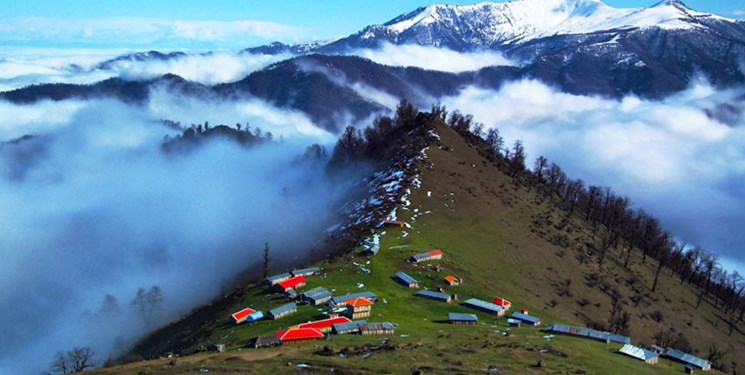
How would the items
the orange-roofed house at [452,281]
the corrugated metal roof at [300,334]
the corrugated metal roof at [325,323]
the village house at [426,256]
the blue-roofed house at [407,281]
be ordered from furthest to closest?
the village house at [426,256] < the orange-roofed house at [452,281] < the blue-roofed house at [407,281] < the corrugated metal roof at [325,323] < the corrugated metal roof at [300,334]

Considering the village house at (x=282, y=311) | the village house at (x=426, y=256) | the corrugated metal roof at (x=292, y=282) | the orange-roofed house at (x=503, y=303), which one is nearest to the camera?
the village house at (x=282, y=311)

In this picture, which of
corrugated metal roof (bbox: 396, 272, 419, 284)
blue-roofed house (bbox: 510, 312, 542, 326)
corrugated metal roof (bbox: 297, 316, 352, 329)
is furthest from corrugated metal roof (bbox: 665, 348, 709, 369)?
corrugated metal roof (bbox: 297, 316, 352, 329)

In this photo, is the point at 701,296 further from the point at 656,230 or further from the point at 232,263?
the point at 232,263

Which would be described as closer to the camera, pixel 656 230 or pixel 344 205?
pixel 344 205

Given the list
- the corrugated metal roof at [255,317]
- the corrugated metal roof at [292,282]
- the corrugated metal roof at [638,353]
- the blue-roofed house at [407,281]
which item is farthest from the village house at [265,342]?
the corrugated metal roof at [638,353]

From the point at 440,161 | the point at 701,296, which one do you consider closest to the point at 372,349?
the point at 440,161

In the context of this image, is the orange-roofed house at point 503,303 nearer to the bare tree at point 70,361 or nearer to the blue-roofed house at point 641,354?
the blue-roofed house at point 641,354
